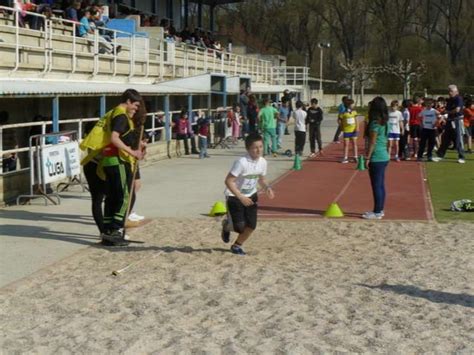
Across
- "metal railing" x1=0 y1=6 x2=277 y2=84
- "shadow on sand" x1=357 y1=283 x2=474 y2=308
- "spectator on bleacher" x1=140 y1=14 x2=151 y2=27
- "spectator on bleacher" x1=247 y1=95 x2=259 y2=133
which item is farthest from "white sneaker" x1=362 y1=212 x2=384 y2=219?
"spectator on bleacher" x1=140 y1=14 x2=151 y2=27

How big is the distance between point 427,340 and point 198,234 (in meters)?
4.91

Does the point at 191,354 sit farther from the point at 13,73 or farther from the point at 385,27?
the point at 385,27

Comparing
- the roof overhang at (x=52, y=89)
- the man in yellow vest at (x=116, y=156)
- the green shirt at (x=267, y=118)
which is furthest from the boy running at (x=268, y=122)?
the man in yellow vest at (x=116, y=156)

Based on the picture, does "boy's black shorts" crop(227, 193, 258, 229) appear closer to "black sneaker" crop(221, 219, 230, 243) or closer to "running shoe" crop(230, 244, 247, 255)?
"black sneaker" crop(221, 219, 230, 243)

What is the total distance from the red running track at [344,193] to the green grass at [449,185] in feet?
0.60

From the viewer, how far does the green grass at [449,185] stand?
38.9ft

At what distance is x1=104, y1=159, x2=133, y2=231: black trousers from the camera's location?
913cm

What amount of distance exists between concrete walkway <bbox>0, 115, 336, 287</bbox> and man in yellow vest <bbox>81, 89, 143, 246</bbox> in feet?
2.02

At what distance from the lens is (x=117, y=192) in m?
9.14

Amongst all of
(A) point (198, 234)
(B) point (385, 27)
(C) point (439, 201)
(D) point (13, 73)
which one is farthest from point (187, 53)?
(B) point (385, 27)

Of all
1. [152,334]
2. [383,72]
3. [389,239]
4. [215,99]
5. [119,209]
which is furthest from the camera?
[383,72]

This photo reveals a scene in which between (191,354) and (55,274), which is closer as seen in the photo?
(191,354)

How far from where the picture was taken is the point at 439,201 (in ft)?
43.9

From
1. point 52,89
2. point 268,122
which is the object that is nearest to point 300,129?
point 268,122
